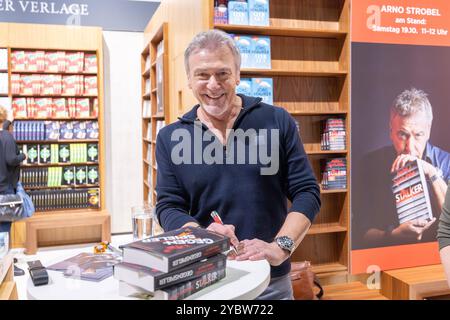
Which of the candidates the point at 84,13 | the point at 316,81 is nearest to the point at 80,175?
the point at 84,13

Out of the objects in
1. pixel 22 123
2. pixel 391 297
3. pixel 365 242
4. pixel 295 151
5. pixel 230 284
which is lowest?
pixel 391 297

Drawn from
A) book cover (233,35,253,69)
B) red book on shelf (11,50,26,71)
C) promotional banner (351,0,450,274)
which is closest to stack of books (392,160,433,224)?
promotional banner (351,0,450,274)

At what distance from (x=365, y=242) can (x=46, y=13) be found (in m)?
4.85

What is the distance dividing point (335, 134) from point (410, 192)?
0.85m

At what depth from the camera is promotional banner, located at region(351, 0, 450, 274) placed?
12.3ft

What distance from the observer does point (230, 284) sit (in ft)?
3.84

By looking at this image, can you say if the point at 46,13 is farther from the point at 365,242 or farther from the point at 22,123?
the point at 365,242

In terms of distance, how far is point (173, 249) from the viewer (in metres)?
1.10

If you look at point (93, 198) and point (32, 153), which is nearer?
point (32, 153)

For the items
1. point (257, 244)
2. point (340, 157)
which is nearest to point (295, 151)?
point (257, 244)

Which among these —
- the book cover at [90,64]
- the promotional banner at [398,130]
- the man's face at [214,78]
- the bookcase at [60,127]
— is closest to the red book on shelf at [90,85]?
the bookcase at [60,127]

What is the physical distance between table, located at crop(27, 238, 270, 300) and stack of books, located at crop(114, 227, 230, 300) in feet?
0.10

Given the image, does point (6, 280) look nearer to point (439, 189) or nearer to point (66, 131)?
point (66, 131)

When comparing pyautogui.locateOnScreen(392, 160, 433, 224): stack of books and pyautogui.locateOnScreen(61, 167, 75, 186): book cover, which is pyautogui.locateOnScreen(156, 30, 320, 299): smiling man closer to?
pyautogui.locateOnScreen(392, 160, 433, 224): stack of books
